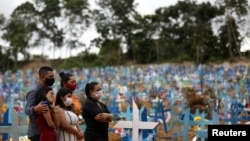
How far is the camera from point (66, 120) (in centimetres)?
423

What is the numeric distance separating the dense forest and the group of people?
3395 centimetres

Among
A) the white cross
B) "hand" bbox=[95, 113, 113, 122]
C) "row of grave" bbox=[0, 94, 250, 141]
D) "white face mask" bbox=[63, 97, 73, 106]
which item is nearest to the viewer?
"white face mask" bbox=[63, 97, 73, 106]

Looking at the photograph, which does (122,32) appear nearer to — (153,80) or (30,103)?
(153,80)

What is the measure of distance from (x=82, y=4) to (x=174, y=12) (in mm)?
8225

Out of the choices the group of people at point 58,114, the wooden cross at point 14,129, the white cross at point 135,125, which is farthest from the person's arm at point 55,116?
the wooden cross at point 14,129

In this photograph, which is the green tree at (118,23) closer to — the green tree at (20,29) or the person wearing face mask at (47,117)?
the green tree at (20,29)

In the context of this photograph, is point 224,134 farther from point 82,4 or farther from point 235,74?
point 82,4

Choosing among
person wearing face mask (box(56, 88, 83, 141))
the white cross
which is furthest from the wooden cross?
person wearing face mask (box(56, 88, 83, 141))

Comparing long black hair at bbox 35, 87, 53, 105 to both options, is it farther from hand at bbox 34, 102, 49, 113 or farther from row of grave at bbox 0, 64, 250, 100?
row of grave at bbox 0, 64, 250, 100

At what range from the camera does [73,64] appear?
42.1m

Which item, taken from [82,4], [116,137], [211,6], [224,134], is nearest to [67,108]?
[224,134]

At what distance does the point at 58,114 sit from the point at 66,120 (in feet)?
0.35

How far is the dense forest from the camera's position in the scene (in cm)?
3953

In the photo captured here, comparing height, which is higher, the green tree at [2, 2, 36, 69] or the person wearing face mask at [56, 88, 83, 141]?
the green tree at [2, 2, 36, 69]
